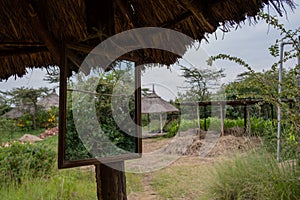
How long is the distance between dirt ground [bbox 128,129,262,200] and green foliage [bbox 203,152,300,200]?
0.35 metres

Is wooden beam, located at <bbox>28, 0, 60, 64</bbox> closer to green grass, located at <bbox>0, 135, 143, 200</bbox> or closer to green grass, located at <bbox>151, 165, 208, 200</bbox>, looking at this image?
green grass, located at <bbox>0, 135, 143, 200</bbox>

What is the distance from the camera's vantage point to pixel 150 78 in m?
1.47

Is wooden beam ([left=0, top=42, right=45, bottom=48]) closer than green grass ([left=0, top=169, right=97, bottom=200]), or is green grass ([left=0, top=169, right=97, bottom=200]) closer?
wooden beam ([left=0, top=42, right=45, bottom=48])

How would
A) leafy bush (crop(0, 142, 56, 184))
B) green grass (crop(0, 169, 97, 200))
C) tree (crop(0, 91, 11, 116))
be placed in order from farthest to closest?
tree (crop(0, 91, 11, 116)) < leafy bush (crop(0, 142, 56, 184)) < green grass (crop(0, 169, 97, 200))

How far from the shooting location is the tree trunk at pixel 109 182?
1.21 metres

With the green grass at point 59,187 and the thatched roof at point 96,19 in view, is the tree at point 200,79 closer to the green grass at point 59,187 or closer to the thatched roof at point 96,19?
the thatched roof at point 96,19

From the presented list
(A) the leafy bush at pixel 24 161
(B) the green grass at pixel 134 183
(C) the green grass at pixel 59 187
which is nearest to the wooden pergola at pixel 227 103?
(B) the green grass at pixel 134 183

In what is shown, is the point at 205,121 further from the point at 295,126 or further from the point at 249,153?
the point at 295,126

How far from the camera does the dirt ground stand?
7.84ft

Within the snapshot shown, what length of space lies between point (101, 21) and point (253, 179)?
1.38 meters

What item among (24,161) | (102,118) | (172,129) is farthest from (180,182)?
(102,118)

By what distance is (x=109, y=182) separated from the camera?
1.22 m

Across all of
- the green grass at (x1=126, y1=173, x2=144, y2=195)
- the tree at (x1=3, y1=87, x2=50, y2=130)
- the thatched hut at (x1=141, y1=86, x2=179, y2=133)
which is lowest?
the green grass at (x1=126, y1=173, x2=144, y2=195)

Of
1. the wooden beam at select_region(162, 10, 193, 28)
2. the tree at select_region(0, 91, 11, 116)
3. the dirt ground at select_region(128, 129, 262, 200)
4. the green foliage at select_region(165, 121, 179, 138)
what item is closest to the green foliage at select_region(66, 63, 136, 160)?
the wooden beam at select_region(162, 10, 193, 28)
